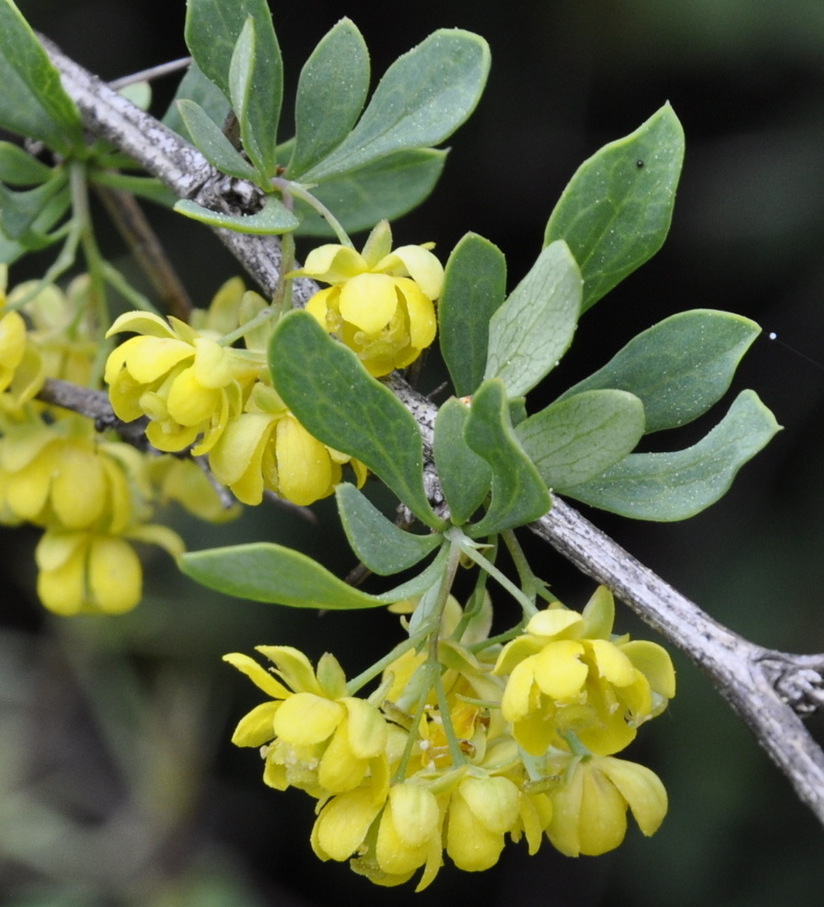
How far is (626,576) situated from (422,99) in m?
0.46

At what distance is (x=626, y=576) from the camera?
832 mm

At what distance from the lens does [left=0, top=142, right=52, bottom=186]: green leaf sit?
3.92 ft

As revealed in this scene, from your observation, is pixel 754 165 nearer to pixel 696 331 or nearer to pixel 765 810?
pixel 765 810

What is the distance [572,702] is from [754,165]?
7.10 feet

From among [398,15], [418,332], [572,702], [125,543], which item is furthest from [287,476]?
[398,15]

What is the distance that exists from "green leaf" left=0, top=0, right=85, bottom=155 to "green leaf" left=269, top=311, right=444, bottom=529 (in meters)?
0.55

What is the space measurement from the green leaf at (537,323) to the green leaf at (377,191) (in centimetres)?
50

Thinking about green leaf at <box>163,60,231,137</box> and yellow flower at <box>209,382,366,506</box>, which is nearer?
yellow flower at <box>209,382,366,506</box>

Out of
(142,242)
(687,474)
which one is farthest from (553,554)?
(687,474)

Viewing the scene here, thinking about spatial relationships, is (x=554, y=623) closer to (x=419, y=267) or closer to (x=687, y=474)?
(x=687, y=474)

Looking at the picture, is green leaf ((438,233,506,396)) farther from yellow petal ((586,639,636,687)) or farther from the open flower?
the open flower

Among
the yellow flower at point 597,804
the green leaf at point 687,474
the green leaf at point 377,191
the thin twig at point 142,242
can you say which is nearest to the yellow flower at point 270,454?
the green leaf at point 687,474

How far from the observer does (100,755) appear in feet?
10.2

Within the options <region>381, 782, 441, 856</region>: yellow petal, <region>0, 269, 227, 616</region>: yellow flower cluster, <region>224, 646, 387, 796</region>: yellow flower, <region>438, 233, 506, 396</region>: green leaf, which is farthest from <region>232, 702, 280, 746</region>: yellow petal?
<region>0, 269, 227, 616</region>: yellow flower cluster
